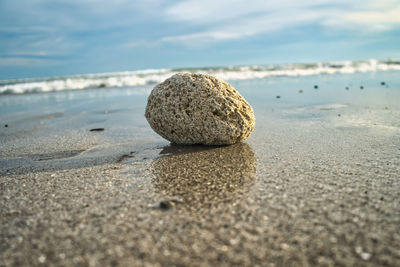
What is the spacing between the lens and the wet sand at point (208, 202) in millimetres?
1658

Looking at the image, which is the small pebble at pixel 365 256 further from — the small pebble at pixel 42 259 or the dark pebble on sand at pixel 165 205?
the small pebble at pixel 42 259

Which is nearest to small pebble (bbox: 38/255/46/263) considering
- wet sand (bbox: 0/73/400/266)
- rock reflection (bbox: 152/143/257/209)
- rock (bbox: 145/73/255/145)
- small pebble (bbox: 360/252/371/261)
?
wet sand (bbox: 0/73/400/266)

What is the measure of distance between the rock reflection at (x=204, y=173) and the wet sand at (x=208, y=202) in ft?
0.04

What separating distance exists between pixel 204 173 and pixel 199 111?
100 cm

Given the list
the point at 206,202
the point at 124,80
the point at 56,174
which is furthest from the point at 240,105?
the point at 124,80

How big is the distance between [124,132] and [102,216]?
11.2 ft

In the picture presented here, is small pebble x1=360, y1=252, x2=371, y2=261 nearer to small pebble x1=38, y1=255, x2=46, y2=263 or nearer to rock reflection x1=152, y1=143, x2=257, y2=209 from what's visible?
rock reflection x1=152, y1=143, x2=257, y2=209

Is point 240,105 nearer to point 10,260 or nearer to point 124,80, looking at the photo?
point 10,260

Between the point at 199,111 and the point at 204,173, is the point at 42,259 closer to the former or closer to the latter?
the point at 204,173

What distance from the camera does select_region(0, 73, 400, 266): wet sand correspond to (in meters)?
1.66

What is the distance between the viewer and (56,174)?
10.1ft

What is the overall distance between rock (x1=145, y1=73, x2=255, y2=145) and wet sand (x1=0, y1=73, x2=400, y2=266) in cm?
19

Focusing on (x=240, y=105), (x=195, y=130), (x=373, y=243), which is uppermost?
(x=240, y=105)

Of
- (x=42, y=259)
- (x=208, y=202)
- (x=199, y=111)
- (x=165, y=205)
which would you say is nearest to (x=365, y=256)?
(x=208, y=202)
